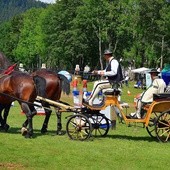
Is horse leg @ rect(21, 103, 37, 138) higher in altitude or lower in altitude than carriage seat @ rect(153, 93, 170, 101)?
lower

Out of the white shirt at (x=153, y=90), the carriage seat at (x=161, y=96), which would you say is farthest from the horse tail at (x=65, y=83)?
the carriage seat at (x=161, y=96)

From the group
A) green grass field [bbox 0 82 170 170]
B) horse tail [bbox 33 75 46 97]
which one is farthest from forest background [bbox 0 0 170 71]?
green grass field [bbox 0 82 170 170]

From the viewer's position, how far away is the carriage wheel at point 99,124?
13.6 m

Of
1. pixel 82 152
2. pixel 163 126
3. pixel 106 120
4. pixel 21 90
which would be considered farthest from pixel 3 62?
pixel 163 126

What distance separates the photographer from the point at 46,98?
47.3 feet

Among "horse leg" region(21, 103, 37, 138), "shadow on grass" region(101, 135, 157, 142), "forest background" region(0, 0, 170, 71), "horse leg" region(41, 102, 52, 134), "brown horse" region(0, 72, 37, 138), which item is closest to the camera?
"horse leg" region(21, 103, 37, 138)

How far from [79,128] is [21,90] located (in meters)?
1.95

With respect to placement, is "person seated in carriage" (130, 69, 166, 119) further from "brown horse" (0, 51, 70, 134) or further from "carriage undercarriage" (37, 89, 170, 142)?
"brown horse" (0, 51, 70, 134)

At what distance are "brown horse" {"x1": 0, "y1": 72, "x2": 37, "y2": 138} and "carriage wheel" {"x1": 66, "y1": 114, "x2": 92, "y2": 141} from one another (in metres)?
1.09

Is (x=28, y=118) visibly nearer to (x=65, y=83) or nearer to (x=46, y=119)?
(x=46, y=119)

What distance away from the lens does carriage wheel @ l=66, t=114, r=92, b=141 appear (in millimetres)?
12828

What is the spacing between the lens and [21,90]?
1346 cm

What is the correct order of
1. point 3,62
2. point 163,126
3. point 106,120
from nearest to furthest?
point 163,126 < point 106,120 < point 3,62

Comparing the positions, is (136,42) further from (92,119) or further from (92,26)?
(92,119)
